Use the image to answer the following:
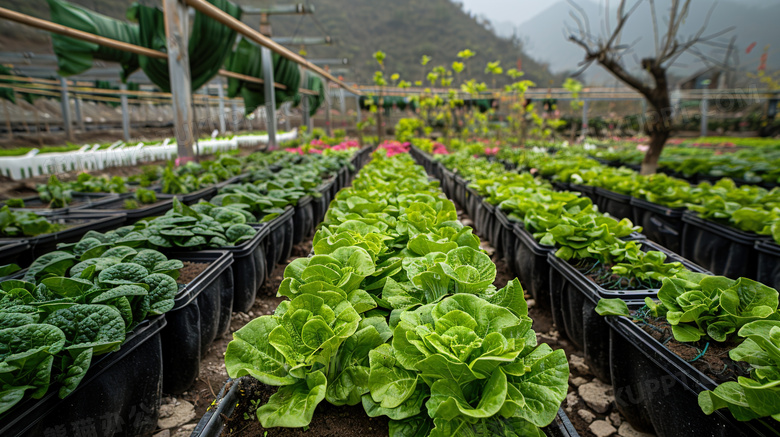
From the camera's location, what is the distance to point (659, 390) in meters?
1.43

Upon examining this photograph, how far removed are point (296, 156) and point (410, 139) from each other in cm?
654

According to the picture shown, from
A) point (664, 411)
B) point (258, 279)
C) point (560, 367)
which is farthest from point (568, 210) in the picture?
point (258, 279)

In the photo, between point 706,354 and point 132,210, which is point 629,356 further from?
point 132,210

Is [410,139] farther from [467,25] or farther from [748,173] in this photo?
[467,25]

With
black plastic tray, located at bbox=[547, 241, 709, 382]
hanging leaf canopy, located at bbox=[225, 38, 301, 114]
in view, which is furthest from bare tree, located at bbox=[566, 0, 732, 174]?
hanging leaf canopy, located at bbox=[225, 38, 301, 114]

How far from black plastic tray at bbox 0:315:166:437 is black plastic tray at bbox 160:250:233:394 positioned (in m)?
0.18

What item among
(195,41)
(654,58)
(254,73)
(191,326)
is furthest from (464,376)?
(254,73)

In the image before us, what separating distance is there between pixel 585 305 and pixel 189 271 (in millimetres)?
2081

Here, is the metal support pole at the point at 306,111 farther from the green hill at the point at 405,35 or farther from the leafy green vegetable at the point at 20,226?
the green hill at the point at 405,35

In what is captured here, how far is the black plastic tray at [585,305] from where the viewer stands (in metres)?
1.84

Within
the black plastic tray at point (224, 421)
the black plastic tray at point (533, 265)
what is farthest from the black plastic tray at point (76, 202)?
the black plastic tray at point (533, 265)

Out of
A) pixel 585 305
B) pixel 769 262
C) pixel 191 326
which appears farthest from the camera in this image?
pixel 769 262

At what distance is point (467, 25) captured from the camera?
5497 cm

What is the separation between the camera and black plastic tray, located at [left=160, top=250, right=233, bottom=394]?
5.81ft
